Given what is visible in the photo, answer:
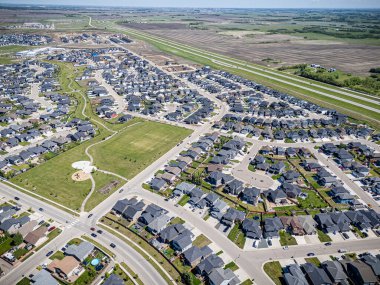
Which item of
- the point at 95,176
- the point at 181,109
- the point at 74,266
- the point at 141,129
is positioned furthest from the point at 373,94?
the point at 74,266

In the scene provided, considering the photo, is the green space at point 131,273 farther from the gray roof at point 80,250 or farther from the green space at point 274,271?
the green space at point 274,271

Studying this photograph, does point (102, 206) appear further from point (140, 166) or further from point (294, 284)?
point (294, 284)

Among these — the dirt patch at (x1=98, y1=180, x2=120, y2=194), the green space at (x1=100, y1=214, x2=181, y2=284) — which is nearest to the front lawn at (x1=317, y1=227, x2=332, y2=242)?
the green space at (x1=100, y1=214, x2=181, y2=284)

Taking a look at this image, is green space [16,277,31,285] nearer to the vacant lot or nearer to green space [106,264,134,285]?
green space [106,264,134,285]

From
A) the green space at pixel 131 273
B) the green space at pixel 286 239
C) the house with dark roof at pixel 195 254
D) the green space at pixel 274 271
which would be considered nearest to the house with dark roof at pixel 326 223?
the green space at pixel 286 239

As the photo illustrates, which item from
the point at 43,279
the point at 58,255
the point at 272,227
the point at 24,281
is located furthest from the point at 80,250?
the point at 272,227
